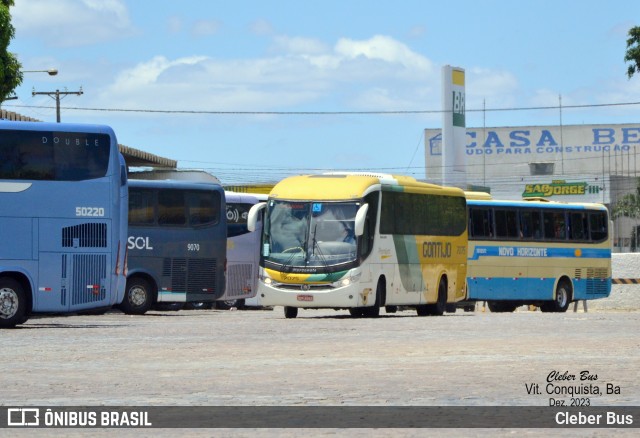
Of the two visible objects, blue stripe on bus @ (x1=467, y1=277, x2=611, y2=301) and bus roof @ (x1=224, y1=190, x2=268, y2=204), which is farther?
blue stripe on bus @ (x1=467, y1=277, x2=611, y2=301)

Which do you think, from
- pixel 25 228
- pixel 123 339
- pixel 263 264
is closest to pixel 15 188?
pixel 25 228

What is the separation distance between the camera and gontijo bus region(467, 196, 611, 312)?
4278cm

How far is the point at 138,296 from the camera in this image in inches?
1495

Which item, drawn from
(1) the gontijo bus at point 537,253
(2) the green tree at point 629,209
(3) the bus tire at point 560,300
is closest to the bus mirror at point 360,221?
(1) the gontijo bus at point 537,253

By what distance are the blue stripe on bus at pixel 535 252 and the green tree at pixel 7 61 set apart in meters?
13.8

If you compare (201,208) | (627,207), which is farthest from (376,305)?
(627,207)

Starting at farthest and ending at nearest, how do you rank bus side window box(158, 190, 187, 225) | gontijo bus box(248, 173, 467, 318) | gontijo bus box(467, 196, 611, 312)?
gontijo bus box(467, 196, 611, 312), bus side window box(158, 190, 187, 225), gontijo bus box(248, 173, 467, 318)

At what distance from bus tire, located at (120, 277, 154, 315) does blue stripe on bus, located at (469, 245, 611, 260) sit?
9.72 metres

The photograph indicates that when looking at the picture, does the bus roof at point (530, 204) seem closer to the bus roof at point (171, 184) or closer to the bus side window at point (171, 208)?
the bus roof at point (171, 184)

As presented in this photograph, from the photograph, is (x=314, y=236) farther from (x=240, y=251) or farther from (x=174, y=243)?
(x=240, y=251)

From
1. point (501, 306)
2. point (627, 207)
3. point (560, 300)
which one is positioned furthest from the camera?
point (627, 207)

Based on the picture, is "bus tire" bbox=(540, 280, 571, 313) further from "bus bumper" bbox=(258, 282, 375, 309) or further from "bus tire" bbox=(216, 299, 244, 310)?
"bus bumper" bbox=(258, 282, 375, 309)


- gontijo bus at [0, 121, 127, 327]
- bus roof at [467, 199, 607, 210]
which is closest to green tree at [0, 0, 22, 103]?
gontijo bus at [0, 121, 127, 327]

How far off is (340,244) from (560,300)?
14383mm
